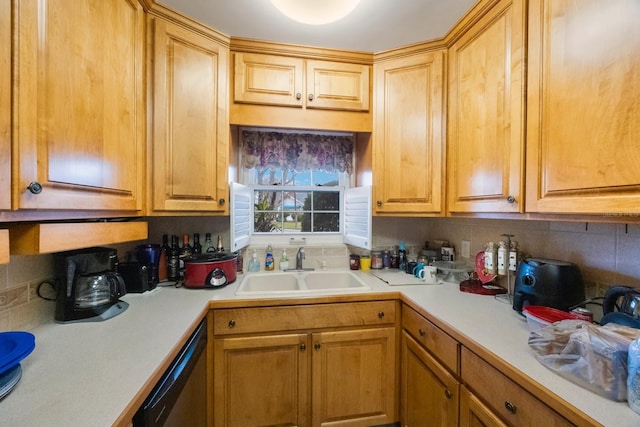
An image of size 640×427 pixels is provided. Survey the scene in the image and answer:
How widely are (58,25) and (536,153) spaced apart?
165cm

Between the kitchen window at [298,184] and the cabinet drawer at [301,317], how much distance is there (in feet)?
2.11

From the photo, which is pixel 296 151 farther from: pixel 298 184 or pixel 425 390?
pixel 425 390

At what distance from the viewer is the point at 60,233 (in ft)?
2.53

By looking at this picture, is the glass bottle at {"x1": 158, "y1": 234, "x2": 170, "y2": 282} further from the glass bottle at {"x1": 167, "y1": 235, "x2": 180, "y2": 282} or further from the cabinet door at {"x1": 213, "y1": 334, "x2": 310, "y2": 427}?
the cabinet door at {"x1": 213, "y1": 334, "x2": 310, "y2": 427}

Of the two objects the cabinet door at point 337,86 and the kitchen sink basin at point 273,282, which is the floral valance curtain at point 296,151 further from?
the kitchen sink basin at point 273,282

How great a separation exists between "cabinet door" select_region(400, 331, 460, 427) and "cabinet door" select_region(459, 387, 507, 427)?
3 cm

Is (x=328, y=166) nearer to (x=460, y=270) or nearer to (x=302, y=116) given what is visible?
(x=302, y=116)

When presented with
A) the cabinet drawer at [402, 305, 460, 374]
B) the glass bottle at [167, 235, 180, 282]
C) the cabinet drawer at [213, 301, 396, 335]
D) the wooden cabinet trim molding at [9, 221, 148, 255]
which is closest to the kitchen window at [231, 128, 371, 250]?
the glass bottle at [167, 235, 180, 282]

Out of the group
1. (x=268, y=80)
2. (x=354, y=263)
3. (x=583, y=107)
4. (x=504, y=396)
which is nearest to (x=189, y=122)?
(x=268, y=80)

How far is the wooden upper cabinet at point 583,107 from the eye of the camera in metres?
0.75

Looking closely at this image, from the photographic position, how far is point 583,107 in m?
0.86

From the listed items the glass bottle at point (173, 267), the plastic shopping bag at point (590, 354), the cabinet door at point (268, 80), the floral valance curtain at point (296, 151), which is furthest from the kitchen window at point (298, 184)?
the plastic shopping bag at point (590, 354)

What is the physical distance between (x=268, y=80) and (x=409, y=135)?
0.94 meters

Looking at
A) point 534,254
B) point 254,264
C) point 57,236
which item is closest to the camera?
point 57,236
